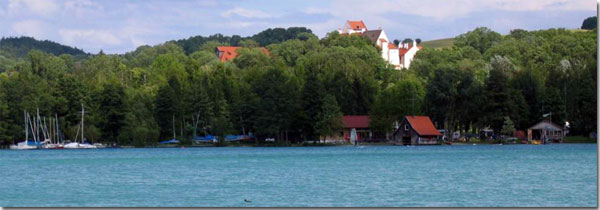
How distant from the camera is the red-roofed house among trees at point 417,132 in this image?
90.6m

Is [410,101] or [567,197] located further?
[410,101]

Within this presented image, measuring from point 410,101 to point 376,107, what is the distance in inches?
135

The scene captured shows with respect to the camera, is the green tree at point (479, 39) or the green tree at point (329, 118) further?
the green tree at point (479, 39)

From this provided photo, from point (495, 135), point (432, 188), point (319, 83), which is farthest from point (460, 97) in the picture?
point (432, 188)

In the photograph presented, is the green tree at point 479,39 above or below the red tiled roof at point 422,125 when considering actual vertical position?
above

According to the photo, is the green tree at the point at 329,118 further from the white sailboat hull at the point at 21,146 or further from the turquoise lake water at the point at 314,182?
the white sailboat hull at the point at 21,146

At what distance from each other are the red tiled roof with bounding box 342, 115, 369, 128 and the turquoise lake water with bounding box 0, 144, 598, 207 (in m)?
29.8

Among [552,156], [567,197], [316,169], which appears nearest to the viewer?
[567,197]

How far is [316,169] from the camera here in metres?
53.5

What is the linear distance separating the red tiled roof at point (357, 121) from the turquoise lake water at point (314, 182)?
2983 centimetres

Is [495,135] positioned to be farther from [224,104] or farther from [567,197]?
[567,197]

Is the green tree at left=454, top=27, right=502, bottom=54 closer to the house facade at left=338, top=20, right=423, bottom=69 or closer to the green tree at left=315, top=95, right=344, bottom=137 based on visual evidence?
the house facade at left=338, top=20, right=423, bottom=69

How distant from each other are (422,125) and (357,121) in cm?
795

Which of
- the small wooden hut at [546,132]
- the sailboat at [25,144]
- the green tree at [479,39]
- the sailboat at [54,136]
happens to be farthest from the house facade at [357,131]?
the green tree at [479,39]
